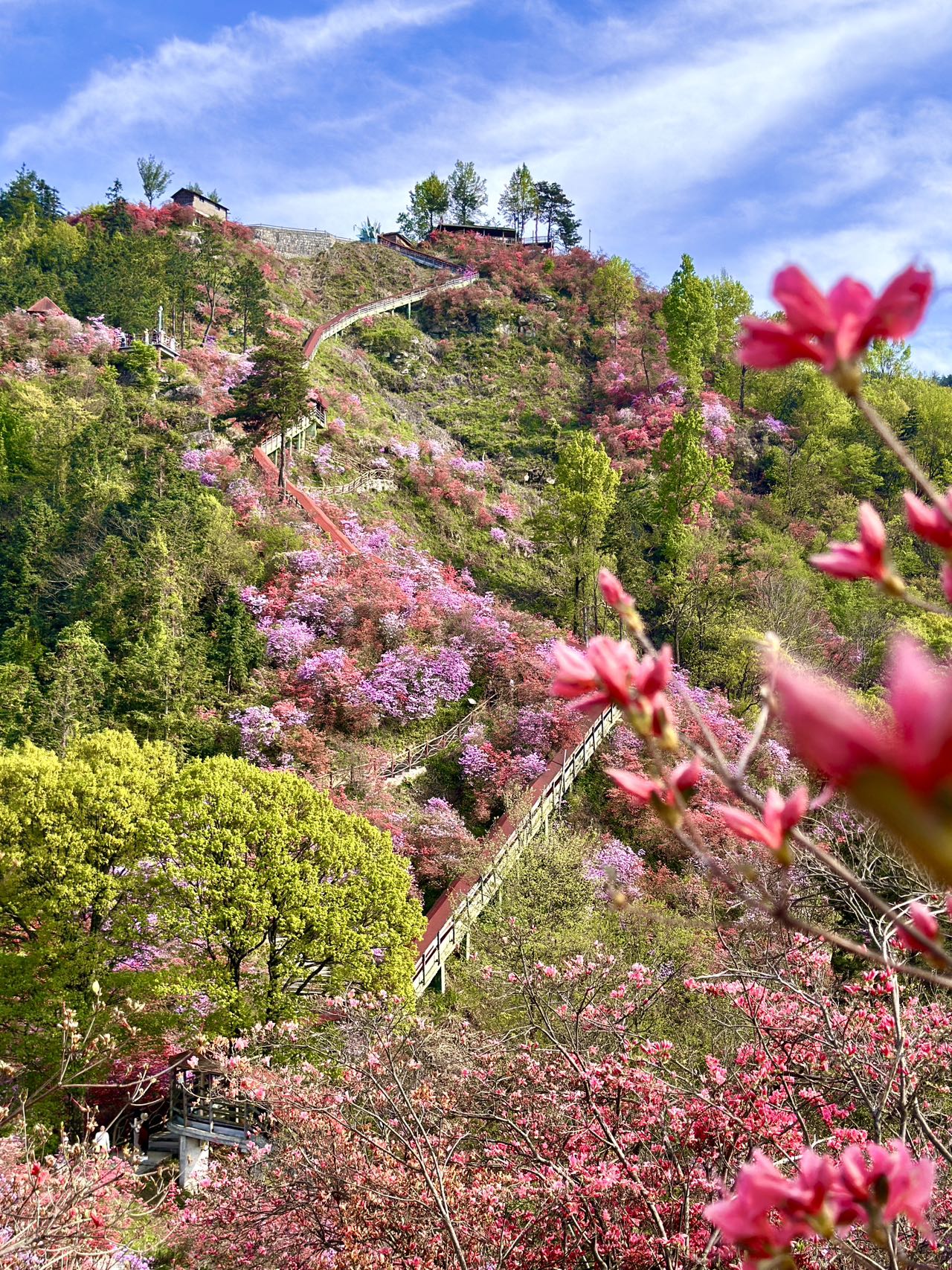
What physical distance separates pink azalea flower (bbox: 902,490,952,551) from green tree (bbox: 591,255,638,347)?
45.3m

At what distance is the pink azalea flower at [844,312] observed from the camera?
825 millimetres

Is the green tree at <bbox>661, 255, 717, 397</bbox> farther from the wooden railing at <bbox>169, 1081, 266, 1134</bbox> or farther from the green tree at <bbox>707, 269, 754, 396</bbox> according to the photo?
the wooden railing at <bbox>169, 1081, 266, 1134</bbox>

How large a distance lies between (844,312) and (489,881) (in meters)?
15.0

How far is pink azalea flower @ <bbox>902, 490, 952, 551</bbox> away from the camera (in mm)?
890

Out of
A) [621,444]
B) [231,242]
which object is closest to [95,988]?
[621,444]

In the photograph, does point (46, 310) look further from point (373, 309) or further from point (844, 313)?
point (844, 313)

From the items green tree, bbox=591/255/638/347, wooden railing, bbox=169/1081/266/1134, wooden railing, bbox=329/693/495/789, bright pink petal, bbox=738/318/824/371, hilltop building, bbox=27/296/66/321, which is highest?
green tree, bbox=591/255/638/347

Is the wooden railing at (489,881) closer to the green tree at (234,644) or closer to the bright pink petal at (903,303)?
the green tree at (234,644)

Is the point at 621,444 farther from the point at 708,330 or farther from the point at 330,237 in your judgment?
the point at 330,237

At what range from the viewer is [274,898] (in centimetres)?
1113

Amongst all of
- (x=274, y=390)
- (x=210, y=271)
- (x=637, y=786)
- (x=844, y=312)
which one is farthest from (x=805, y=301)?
(x=210, y=271)

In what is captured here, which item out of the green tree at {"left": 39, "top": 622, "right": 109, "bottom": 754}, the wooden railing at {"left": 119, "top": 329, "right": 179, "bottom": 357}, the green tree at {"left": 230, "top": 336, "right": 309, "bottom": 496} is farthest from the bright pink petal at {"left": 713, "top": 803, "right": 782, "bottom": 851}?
the wooden railing at {"left": 119, "top": 329, "right": 179, "bottom": 357}

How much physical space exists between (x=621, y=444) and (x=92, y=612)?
22800mm

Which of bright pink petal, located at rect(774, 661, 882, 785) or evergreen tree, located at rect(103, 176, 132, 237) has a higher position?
evergreen tree, located at rect(103, 176, 132, 237)
